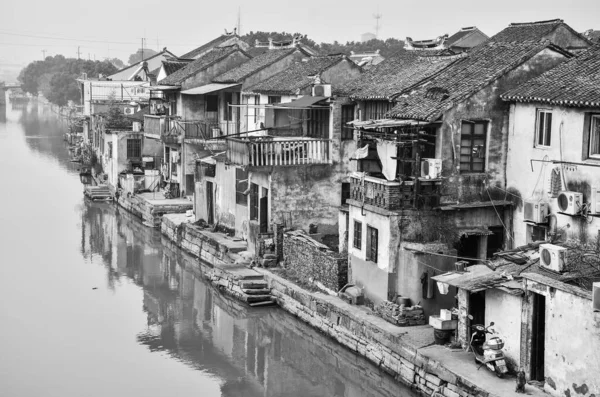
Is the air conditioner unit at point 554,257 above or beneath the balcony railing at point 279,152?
beneath

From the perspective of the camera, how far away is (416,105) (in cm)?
2164

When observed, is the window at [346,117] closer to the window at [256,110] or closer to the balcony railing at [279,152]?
the balcony railing at [279,152]

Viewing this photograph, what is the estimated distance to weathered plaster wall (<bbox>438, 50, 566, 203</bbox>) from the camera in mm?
20562

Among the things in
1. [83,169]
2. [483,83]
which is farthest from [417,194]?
[83,169]

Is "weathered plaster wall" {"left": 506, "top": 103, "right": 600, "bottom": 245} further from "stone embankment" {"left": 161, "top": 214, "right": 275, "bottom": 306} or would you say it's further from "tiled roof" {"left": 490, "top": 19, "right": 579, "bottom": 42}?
→ "stone embankment" {"left": 161, "top": 214, "right": 275, "bottom": 306}

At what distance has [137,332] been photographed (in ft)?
75.9

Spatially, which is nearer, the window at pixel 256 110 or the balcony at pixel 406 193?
the balcony at pixel 406 193

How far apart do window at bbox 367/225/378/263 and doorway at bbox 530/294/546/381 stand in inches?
212

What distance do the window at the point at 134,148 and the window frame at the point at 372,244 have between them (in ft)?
79.3

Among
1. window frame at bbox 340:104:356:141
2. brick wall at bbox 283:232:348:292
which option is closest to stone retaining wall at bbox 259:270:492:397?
brick wall at bbox 283:232:348:292

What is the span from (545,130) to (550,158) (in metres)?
0.63

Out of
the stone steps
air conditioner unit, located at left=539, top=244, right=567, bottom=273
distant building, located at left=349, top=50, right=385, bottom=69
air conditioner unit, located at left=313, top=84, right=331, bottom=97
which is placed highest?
distant building, located at left=349, top=50, right=385, bottom=69

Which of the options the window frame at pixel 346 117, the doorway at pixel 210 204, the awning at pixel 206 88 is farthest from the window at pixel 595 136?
the awning at pixel 206 88

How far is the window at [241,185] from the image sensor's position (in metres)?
29.4
